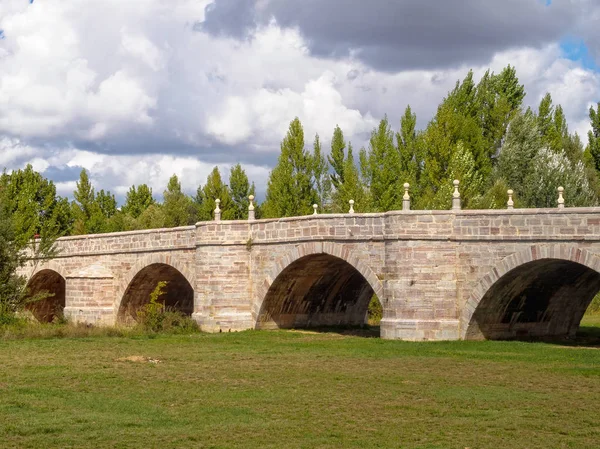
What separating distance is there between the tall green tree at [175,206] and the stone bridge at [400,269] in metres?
25.1

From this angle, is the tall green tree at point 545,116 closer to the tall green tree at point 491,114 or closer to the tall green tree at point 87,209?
the tall green tree at point 491,114

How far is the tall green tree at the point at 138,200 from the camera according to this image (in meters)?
68.1

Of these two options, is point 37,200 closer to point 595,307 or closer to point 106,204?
point 106,204

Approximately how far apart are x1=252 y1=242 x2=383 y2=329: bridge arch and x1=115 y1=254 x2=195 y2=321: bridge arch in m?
5.28

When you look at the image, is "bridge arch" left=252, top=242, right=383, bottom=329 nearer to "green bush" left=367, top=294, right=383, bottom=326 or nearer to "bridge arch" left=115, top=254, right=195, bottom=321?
"green bush" left=367, top=294, right=383, bottom=326

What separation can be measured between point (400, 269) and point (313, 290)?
6.64 meters

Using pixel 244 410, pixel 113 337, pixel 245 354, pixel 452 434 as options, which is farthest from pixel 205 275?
pixel 452 434

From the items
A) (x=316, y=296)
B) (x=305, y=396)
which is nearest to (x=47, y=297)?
(x=316, y=296)

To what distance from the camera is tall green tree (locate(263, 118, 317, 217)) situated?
174 feet

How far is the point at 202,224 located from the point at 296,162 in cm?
2424

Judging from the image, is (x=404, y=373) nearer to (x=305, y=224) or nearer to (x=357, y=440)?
(x=357, y=440)

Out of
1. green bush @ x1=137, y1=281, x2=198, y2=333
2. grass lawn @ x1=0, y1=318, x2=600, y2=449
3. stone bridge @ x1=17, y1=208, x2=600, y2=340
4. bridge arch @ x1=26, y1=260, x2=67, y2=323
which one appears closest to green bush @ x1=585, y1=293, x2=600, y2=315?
stone bridge @ x1=17, y1=208, x2=600, y2=340

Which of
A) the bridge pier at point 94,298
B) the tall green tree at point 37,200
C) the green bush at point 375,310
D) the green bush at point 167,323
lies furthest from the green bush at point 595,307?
the tall green tree at point 37,200

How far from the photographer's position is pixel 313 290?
99.6ft
